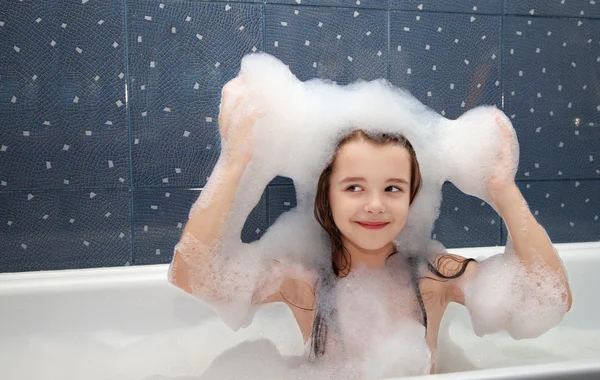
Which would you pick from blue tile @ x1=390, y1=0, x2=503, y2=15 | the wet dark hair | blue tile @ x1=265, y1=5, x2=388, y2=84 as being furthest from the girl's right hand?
blue tile @ x1=390, y1=0, x2=503, y2=15

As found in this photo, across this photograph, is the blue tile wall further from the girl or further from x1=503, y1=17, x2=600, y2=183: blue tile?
the girl

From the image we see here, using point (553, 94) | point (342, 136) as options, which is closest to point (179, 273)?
point (342, 136)

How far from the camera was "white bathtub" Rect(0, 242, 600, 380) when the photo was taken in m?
1.40

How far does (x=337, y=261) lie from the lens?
1237 millimetres

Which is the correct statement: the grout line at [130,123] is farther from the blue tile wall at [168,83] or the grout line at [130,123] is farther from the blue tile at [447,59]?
the blue tile at [447,59]

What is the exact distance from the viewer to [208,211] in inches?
42.2

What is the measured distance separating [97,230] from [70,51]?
19.4 inches

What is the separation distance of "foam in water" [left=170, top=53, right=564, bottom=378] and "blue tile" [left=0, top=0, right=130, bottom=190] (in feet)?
1.50

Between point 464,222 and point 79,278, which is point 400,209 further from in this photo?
point 79,278

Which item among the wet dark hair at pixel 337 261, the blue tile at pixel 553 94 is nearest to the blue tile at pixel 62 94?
the wet dark hair at pixel 337 261

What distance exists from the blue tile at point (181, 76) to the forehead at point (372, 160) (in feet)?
1.73

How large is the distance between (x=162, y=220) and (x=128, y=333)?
1.08 feet

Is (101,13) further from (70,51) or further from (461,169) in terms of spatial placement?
(461,169)

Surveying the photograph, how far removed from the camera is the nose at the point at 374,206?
3.46 feet
